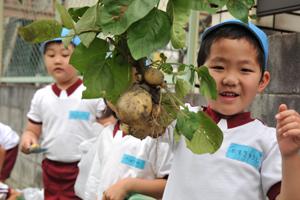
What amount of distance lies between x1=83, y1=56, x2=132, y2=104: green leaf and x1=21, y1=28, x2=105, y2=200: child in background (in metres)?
2.00

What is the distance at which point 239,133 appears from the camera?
1.77 m

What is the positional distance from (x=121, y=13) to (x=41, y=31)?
0.25 metres

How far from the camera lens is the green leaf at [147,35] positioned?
4.15 feet

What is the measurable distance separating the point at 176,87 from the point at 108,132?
3.86 ft

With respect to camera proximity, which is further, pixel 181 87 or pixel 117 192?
pixel 117 192

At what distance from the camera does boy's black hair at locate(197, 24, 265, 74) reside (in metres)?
1.75

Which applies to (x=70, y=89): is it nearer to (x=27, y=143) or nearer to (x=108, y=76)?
(x=27, y=143)

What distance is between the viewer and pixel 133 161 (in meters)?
2.33

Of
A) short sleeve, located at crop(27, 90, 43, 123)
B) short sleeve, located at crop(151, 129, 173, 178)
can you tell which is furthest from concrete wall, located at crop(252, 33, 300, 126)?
short sleeve, located at crop(27, 90, 43, 123)

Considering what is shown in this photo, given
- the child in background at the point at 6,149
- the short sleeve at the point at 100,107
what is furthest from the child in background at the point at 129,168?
the child in background at the point at 6,149

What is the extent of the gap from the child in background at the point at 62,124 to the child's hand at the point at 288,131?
81.1 inches

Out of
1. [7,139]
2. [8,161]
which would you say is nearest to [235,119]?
[7,139]

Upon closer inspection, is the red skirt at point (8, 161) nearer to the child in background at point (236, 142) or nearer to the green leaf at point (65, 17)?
the child in background at point (236, 142)

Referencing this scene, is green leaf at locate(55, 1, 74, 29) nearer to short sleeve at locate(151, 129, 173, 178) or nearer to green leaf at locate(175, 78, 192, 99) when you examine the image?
green leaf at locate(175, 78, 192, 99)
